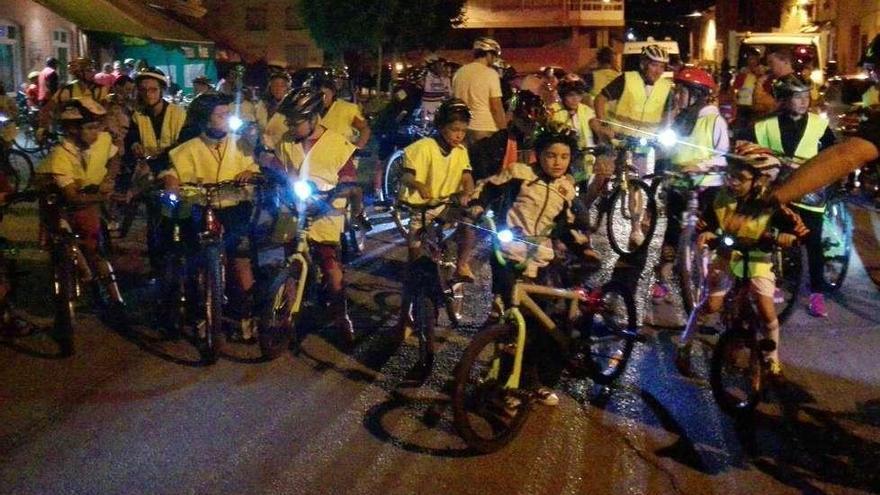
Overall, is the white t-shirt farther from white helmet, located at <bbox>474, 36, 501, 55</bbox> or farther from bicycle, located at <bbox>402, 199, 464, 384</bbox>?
bicycle, located at <bbox>402, 199, 464, 384</bbox>

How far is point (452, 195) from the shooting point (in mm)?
6797

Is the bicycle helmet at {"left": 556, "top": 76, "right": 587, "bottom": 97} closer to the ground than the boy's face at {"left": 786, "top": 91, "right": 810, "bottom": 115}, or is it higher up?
higher up

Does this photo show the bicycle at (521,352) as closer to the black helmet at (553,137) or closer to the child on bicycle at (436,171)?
the black helmet at (553,137)

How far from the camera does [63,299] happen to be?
22.4 ft

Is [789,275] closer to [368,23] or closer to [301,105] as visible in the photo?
[301,105]

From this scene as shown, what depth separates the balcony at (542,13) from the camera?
61.5 m

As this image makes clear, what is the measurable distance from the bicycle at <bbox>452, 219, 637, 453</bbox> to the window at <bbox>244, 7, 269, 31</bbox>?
5446 cm

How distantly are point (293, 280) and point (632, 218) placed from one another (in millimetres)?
4513

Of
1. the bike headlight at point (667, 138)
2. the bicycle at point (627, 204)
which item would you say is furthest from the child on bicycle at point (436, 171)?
the bicycle at point (627, 204)

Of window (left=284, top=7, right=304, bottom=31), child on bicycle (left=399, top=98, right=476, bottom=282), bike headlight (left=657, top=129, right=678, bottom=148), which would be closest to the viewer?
child on bicycle (left=399, top=98, right=476, bottom=282)

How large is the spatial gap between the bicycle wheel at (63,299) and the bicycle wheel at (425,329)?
8.44 ft

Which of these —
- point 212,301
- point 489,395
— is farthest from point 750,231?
point 212,301

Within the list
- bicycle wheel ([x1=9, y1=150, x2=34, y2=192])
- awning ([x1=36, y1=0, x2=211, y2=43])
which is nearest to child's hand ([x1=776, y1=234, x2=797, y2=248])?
bicycle wheel ([x1=9, y1=150, x2=34, y2=192])

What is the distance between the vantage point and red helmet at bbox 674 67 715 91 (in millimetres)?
8703
